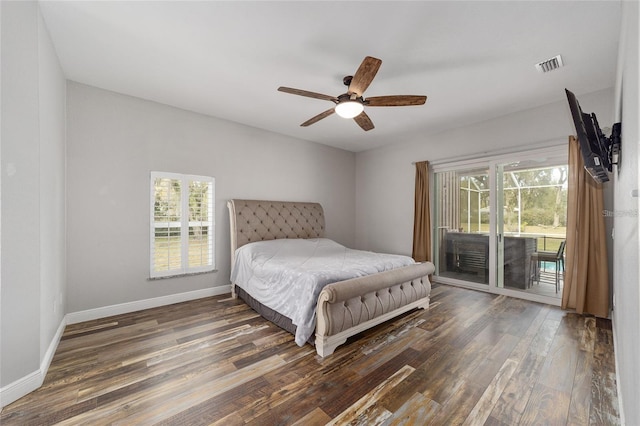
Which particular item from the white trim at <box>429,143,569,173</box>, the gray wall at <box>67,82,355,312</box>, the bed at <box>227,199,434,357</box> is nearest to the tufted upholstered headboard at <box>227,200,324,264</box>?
the bed at <box>227,199,434,357</box>

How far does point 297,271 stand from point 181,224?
2.02 m

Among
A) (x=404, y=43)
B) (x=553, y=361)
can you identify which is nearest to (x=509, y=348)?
(x=553, y=361)

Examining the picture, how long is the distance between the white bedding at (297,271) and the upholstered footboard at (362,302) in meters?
0.13

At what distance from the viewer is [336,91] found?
3240mm

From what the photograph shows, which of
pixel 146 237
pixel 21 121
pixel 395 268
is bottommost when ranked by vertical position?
pixel 395 268

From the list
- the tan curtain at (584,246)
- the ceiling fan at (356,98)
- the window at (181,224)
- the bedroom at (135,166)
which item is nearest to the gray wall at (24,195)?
the bedroom at (135,166)

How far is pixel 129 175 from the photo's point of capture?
3.37m

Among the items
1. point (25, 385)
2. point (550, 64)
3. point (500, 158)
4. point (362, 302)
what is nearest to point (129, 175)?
point (25, 385)

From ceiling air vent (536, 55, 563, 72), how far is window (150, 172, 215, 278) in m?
4.21

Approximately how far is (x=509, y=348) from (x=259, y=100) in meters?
3.87

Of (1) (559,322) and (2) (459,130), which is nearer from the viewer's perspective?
(1) (559,322)

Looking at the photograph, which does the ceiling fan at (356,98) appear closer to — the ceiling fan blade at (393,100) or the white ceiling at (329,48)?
the ceiling fan blade at (393,100)

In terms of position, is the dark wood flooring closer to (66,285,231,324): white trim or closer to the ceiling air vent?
(66,285,231,324): white trim

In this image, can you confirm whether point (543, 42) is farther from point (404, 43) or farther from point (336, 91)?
point (336, 91)
